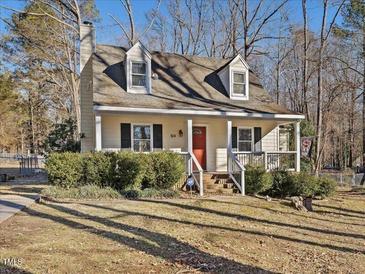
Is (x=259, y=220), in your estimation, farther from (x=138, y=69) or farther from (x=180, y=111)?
(x=138, y=69)

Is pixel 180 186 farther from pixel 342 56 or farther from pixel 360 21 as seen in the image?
pixel 342 56

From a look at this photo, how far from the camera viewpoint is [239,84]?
16.7m

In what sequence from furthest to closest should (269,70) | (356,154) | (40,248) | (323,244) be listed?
1. (356,154)
2. (269,70)
3. (323,244)
4. (40,248)

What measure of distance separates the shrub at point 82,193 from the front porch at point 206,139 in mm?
2269

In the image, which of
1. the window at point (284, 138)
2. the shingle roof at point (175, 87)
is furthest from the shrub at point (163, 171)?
the window at point (284, 138)

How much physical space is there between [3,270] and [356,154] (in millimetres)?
40761

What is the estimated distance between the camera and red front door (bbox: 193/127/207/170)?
15.9 metres

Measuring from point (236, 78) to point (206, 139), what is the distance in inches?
127

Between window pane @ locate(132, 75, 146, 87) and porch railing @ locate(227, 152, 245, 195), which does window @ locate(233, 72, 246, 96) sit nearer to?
porch railing @ locate(227, 152, 245, 195)

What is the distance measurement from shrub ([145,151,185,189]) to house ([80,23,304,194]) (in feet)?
3.94

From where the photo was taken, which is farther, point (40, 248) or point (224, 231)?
point (224, 231)

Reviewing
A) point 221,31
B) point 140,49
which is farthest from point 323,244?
point 221,31

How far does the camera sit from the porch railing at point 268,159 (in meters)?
14.9

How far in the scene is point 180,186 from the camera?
522 inches
